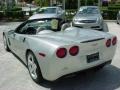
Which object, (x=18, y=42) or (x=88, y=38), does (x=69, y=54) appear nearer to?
A: (x=88, y=38)

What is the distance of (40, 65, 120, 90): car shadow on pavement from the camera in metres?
4.78

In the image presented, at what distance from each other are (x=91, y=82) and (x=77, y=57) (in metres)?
0.86

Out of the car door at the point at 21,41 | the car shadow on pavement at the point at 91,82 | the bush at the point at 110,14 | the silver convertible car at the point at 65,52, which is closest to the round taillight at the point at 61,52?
the silver convertible car at the point at 65,52

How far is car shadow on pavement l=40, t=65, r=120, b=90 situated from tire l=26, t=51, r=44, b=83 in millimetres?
169

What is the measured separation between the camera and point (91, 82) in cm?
502

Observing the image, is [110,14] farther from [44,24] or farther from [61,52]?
[61,52]

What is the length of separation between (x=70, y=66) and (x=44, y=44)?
0.65m

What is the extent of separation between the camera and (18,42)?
235 inches

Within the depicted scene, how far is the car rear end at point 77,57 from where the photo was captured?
170 inches

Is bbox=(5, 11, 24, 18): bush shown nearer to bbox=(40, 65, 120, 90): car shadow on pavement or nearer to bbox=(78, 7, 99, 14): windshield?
bbox=(78, 7, 99, 14): windshield

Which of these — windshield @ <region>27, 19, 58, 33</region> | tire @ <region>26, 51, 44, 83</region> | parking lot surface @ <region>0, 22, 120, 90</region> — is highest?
windshield @ <region>27, 19, 58, 33</region>

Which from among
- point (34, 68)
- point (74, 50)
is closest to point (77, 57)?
point (74, 50)

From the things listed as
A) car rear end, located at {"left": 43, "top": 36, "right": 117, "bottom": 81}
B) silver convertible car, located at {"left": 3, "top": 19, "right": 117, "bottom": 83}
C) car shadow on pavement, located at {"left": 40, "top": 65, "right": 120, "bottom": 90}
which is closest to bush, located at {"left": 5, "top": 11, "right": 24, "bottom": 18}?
silver convertible car, located at {"left": 3, "top": 19, "right": 117, "bottom": 83}

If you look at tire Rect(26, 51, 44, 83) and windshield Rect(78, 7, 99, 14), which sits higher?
windshield Rect(78, 7, 99, 14)
